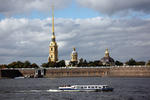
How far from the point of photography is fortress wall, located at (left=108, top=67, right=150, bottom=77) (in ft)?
457

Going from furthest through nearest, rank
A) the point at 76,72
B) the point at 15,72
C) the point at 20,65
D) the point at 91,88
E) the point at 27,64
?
the point at 27,64 < the point at 20,65 < the point at 15,72 < the point at 76,72 < the point at 91,88

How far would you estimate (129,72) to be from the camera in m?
143

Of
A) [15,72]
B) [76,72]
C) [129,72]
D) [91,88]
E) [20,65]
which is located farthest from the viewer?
[20,65]

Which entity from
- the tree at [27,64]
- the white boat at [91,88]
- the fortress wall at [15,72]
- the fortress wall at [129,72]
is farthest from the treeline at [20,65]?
the white boat at [91,88]

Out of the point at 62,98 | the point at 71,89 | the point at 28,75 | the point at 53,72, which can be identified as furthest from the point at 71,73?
the point at 62,98

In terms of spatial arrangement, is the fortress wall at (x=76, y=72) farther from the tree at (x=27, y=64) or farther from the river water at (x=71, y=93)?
the river water at (x=71, y=93)

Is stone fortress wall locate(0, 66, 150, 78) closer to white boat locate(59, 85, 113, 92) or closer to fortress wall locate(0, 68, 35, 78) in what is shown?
fortress wall locate(0, 68, 35, 78)

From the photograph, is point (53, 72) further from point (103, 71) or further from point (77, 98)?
point (77, 98)

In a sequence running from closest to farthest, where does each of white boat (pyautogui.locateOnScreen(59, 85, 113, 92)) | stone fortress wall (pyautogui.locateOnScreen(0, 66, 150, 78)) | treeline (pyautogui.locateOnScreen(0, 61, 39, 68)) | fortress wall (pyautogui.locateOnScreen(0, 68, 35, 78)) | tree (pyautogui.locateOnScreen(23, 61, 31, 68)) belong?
white boat (pyautogui.locateOnScreen(59, 85, 113, 92)), stone fortress wall (pyautogui.locateOnScreen(0, 66, 150, 78)), fortress wall (pyautogui.locateOnScreen(0, 68, 35, 78)), tree (pyautogui.locateOnScreen(23, 61, 31, 68)), treeline (pyautogui.locateOnScreen(0, 61, 39, 68))

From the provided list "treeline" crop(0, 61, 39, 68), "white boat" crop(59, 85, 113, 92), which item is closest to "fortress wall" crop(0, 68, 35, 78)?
"treeline" crop(0, 61, 39, 68)

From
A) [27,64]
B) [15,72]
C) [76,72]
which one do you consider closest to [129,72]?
[76,72]

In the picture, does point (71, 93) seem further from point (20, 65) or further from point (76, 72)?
point (20, 65)

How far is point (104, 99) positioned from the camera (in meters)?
54.5

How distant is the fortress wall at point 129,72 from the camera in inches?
5482
